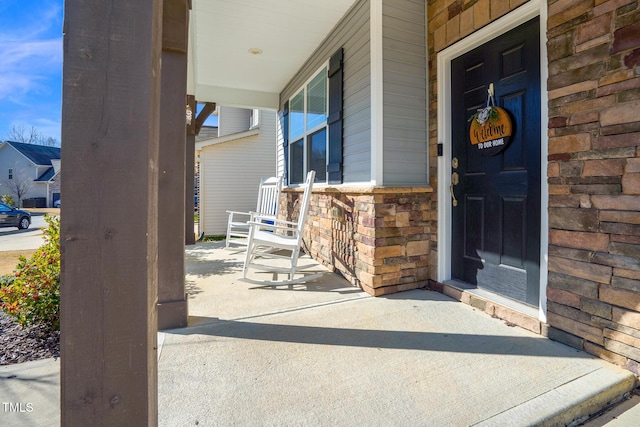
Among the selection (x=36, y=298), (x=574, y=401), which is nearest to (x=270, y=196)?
(x=36, y=298)

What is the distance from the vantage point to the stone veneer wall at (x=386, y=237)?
279 centimetres

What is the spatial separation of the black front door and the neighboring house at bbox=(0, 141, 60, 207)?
29.7 meters

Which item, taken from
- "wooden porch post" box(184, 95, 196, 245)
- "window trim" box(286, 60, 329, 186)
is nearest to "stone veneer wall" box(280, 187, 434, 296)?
"window trim" box(286, 60, 329, 186)

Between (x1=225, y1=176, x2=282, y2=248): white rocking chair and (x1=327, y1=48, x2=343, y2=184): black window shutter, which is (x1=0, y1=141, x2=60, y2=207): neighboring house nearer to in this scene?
(x1=225, y1=176, x2=282, y2=248): white rocking chair

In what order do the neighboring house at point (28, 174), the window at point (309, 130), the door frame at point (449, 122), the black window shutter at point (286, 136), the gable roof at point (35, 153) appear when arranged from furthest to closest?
the gable roof at point (35, 153)
the neighboring house at point (28, 174)
the black window shutter at point (286, 136)
the window at point (309, 130)
the door frame at point (449, 122)

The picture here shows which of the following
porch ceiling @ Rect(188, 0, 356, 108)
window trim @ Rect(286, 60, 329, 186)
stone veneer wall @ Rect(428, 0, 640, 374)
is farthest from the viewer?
window trim @ Rect(286, 60, 329, 186)

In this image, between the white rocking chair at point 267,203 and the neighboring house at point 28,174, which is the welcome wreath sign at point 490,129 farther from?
the neighboring house at point 28,174

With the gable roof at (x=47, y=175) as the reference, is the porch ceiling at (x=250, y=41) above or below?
below

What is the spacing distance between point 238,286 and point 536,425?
7.93ft

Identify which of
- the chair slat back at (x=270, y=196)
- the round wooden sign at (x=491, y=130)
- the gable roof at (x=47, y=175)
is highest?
the gable roof at (x=47, y=175)

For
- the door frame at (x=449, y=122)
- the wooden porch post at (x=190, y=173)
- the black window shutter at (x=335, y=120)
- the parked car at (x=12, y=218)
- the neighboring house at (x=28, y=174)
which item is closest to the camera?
the door frame at (x=449, y=122)

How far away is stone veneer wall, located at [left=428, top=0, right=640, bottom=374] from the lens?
1631 millimetres

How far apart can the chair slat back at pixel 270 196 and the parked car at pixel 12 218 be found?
11.9m

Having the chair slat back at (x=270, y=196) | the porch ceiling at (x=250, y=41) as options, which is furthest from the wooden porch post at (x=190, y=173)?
the chair slat back at (x=270, y=196)
